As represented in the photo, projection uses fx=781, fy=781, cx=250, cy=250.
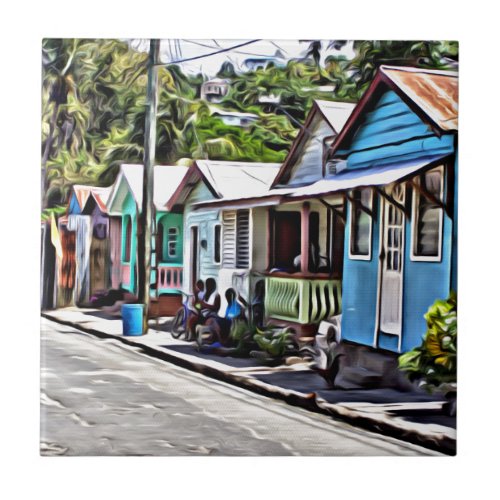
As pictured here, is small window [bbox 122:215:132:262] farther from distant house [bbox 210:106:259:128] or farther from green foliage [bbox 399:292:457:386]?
green foliage [bbox 399:292:457:386]

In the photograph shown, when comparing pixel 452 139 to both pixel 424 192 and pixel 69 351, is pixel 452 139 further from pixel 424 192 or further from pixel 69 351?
pixel 69 351

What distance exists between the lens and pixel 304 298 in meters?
5.34

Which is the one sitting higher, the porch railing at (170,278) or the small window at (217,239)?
the small window at (217,239)

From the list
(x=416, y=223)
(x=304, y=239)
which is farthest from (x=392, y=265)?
(x=304, y=239)

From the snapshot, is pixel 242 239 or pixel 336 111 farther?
pixel 242 239

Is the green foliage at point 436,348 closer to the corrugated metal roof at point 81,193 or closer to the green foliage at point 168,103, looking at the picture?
the green foliage at point 168,103

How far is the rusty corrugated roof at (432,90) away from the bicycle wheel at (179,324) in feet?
7.04

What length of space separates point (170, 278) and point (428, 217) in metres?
1.81

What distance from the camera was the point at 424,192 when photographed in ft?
17.2

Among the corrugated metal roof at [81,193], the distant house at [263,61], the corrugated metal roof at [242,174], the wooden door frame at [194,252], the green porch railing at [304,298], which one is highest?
the distant house at [263,61]

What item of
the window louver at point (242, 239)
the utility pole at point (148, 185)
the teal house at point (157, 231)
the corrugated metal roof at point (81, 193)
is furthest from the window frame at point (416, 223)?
the corrugated metal roof at point (81, 193)

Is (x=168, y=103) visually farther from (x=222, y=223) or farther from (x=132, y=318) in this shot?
(x=132, y=318)

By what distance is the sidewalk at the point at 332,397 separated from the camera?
529 centimetres

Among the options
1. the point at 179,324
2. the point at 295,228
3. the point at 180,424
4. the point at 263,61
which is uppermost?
the point at 263,61
